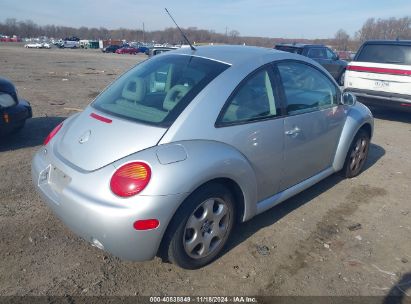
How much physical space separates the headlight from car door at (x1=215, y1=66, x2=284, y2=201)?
376 centimetres

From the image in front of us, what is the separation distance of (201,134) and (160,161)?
16.8 inches

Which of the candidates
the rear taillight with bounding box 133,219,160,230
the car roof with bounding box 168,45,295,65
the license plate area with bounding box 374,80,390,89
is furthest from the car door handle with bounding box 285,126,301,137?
the license plate area with bounding box 374,80,390,89

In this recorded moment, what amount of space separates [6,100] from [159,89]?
3.20 m

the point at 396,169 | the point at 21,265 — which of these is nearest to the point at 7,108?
the point at 21,265

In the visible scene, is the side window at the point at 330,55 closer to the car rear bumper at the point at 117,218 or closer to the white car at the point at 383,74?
the white car at the point at 383,74

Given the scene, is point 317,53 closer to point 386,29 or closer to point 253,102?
point 253,102

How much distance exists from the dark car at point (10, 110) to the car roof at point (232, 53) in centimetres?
290

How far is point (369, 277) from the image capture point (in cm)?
286

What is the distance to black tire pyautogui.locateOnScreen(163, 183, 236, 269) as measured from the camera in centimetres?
256

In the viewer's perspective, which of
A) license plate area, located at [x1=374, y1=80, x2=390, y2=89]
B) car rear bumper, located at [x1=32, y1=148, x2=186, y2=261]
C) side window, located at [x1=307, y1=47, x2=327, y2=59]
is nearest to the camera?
car rear bumper, located at [x1=32, y1=148, x2=186, y2=261]

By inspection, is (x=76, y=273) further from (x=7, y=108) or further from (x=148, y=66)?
(x=7, y=108)

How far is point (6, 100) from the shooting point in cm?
511

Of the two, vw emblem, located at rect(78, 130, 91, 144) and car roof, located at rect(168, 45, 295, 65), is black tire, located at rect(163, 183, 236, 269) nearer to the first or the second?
vw emblem, located at rect(78, 130, 91, 144)

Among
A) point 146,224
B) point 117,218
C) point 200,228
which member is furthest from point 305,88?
point 117,218
